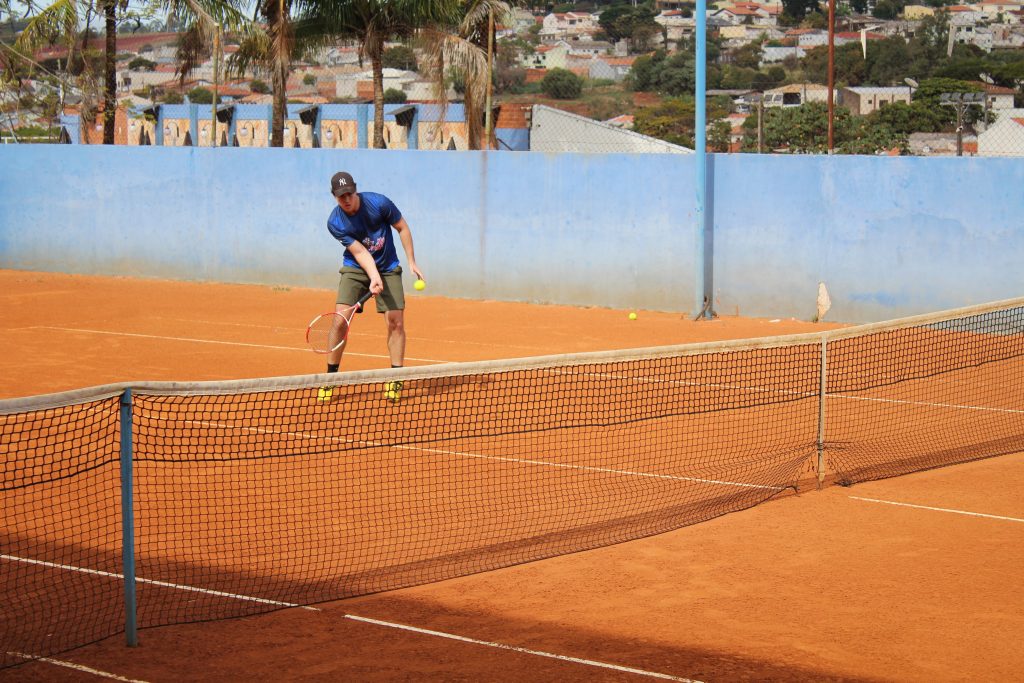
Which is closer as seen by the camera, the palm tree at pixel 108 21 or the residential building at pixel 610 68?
the palm tree at pixel 108 21

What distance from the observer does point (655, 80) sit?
5325 centimetres

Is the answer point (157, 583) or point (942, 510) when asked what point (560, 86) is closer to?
point (942, 510)

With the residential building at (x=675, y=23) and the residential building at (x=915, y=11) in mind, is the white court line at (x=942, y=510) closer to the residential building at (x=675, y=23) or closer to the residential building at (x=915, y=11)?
the residential building at (x=675, y=23)

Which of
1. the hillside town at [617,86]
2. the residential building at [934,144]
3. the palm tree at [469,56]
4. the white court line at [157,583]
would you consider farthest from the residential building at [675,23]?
the white court line at [157,583]

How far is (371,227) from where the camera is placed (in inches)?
391

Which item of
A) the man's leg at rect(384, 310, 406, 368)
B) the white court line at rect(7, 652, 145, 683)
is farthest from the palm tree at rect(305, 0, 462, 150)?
the white court line at rect(7, 652, 145, 683)

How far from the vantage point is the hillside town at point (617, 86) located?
25.0 m

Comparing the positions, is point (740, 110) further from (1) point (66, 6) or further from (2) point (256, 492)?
(2) point (256, 492)

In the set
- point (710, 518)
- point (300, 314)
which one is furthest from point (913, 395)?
point (300, 314)

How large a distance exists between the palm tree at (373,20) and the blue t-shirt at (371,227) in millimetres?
13809

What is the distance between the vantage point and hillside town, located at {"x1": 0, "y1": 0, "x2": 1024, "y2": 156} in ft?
82.1

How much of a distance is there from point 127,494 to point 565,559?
7.25ft

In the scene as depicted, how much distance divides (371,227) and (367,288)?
0.61m

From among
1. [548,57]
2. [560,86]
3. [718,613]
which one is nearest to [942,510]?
[718,613]
